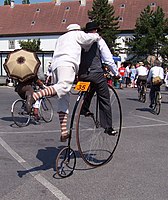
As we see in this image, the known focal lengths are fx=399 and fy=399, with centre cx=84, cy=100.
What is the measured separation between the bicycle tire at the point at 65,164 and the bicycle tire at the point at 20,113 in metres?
4.56

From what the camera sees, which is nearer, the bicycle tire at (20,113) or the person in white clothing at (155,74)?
the bicycle tire at (20,113)

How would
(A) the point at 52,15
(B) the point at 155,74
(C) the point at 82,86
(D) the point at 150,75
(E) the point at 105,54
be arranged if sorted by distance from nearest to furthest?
(C) the point at 82,86 < (E) the point at 105,54 < (B) the point at 155,74 < (D) the point at 150,75 < (A) the point at 52,15

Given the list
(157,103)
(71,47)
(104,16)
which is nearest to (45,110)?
(157,103)

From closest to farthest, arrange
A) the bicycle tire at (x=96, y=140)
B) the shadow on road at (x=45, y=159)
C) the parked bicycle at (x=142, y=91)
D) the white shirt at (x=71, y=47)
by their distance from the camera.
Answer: the white shirt at (x=71, y=47) → the shadow on road at (x=45, y=159) → the bicycle tire at (x=96, y=140) → the parked bicycle at (x=142, y=91)

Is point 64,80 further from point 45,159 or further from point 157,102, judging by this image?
point 157,102

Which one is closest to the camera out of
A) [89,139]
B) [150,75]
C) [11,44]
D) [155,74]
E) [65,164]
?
[65,164]

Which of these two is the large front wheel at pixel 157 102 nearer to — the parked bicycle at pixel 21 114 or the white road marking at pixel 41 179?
the parked bicycle at pixel 21 114

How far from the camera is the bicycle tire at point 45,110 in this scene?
11.1 metres

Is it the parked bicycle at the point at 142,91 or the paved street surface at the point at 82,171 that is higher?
the parked bicycle at the point at 142,91

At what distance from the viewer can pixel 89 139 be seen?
6.40 m

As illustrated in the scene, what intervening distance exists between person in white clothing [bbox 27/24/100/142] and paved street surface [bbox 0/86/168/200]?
720 millimetres

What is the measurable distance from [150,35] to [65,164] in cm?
5213

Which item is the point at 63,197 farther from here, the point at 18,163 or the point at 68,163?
the point at 18,163

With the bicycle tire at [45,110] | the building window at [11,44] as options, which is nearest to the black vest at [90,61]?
the bicycle tire at [45,110]
